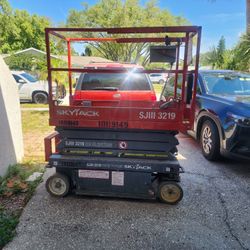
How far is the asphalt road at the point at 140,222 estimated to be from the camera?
2.57 m

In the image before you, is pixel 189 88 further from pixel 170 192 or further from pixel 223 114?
pixel 223 114

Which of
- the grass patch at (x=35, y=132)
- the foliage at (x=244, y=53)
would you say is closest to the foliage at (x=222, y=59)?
the foliage at (x=244, y=53)

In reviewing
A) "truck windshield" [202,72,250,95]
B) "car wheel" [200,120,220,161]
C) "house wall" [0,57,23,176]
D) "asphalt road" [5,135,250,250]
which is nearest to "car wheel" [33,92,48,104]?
"house wall" [0,57,23,176]

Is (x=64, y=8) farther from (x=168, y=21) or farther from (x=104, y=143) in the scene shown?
(x=104, y=143)

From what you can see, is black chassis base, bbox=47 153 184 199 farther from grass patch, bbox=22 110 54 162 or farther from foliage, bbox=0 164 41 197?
grass patch, bbox=22 110 54 162

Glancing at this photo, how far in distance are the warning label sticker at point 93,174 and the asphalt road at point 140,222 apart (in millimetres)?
365

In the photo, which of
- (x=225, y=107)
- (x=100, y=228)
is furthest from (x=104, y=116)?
Result: (x=225, y=107)

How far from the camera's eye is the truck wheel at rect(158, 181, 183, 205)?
3197mm

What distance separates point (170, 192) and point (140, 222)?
56cm

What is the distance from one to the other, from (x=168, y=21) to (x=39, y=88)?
25.7 m

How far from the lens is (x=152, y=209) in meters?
3.16

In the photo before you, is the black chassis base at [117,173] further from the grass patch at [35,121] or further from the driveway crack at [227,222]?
the grass patch at [35,121]

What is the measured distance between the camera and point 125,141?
3.12m

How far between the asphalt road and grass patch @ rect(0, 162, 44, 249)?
9 cm
